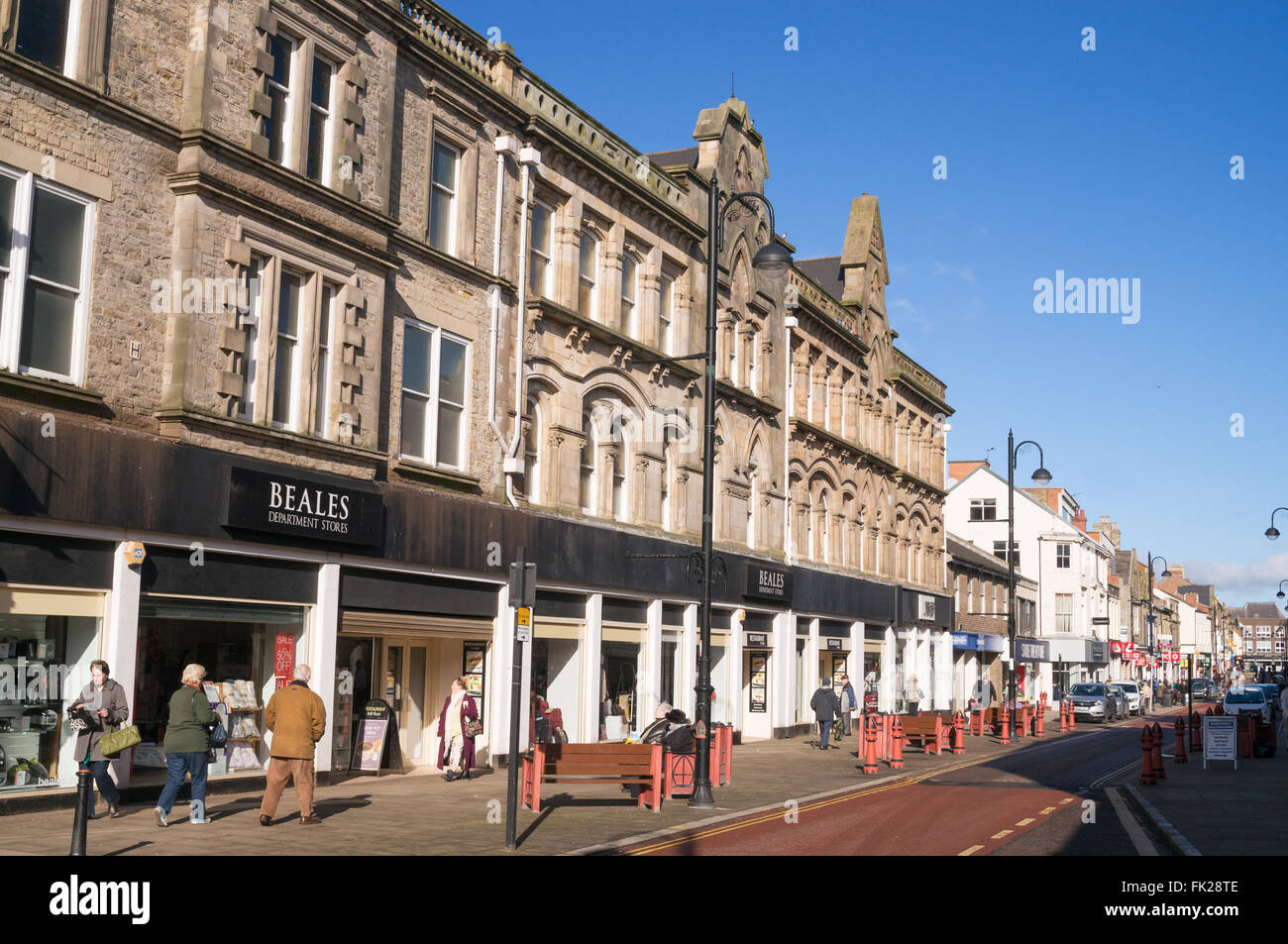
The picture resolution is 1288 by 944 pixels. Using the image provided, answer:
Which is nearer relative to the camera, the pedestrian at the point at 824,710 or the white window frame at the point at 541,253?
the white window frame at the point at 541,253

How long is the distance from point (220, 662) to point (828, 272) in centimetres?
3500

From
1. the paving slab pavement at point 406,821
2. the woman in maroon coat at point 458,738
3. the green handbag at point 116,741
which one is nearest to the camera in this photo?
the paving slab pavement at point 406,821

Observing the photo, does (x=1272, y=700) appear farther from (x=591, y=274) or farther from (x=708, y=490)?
(x=708, y=490)

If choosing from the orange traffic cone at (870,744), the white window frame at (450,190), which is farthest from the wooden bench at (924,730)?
the white window frame at (450,190)

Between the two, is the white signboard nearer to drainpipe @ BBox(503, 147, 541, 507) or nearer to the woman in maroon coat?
drainpipe @ BBox(503, 147, 541, 507)

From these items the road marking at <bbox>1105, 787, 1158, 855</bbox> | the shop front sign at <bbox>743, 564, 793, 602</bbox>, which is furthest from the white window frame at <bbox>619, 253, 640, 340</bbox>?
the road marking at <bbox>1105, 787, 1158, 855</bbox>

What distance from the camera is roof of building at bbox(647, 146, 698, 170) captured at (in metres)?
34.2

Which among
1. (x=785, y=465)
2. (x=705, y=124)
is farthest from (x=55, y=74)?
(x=785, y=465)

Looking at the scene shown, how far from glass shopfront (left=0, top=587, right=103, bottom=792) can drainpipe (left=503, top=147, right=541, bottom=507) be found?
9.36 metres

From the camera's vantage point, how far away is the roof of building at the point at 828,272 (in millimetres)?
47406

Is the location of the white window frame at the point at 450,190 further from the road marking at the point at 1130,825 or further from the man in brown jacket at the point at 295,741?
the road marking at the point at 1130,825

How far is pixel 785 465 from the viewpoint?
37188 millimetres

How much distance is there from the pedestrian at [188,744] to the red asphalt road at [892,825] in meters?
4.96
